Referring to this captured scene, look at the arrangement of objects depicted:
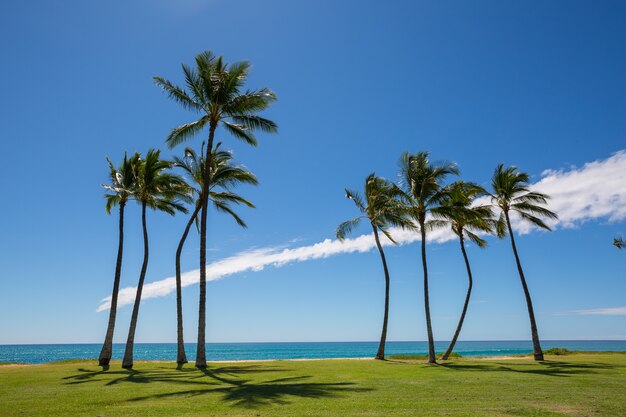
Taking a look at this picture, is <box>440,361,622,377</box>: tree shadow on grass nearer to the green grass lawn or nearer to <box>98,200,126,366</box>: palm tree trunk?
the green grass lawn

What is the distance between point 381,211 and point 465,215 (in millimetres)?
5694

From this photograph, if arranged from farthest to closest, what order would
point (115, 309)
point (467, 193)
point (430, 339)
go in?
point (467, 193), point (430, 339), point (115, 309)

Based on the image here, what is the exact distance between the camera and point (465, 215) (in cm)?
2795

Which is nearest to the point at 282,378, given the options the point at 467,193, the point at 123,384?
the point at 123,384

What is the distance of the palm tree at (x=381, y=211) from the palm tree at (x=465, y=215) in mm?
3186

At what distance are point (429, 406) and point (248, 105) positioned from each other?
19078 millimetres

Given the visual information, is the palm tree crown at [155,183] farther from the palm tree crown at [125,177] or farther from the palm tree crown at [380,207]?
the palm tree crown at [380,207]

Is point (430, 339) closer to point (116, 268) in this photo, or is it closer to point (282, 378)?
point (282, 378)

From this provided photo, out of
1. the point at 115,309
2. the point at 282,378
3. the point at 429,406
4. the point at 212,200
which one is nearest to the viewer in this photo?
the point at 429,406

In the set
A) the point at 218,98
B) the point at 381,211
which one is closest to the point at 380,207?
the point at 381,211

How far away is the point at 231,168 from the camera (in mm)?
25875

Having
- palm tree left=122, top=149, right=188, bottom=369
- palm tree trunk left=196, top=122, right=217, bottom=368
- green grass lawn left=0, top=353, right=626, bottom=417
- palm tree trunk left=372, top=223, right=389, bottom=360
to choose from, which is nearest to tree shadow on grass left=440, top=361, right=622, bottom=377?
green grass lawn left=0, top=353, right=626, bottom=417

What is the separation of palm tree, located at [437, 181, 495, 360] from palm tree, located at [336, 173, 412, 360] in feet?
10.5

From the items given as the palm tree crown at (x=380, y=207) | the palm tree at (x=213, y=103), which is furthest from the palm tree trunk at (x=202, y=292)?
the palm tree crown at (x=380, y=207)
